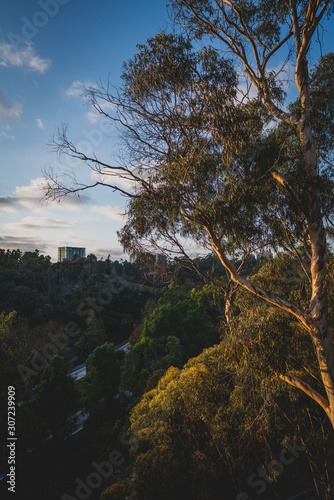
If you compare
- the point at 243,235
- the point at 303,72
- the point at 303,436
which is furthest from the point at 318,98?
the point at 303,436

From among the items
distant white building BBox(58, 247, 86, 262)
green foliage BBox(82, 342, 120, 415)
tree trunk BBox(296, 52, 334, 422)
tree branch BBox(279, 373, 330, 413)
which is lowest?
green foliage BBox(82, 342, 120, 415)

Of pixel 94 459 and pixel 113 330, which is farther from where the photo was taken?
pixel 113 330

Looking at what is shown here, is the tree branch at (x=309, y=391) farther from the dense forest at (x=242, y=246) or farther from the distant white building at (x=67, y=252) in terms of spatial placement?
the distant white building at (x=67, y=252)

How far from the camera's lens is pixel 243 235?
183 inches

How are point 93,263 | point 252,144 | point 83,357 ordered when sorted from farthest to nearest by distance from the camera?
point 93,263
point 83,357
point 252,144

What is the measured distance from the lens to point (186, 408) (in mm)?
6297

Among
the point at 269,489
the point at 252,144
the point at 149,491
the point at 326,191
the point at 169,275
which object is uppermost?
the point at 252,144

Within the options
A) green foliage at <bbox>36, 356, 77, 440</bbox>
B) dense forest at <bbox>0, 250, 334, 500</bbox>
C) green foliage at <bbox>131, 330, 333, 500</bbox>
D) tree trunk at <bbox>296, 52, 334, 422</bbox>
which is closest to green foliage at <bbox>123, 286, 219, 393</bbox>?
dense forest at <bbox>0, 250, 334, 500</bbox>

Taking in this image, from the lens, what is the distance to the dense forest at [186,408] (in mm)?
4867

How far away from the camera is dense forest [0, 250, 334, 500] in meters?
4.87

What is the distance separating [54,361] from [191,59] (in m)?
13.3

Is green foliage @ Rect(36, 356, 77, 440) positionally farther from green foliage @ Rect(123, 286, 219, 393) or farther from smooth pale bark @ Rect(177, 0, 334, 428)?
smooth pale bark @ Rect(177, 0, 334, 428)

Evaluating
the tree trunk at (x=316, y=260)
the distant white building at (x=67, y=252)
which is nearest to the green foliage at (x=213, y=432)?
the tree trunk at (x=316, y=260)

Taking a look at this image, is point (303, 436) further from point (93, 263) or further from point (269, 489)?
point (93, 263)
